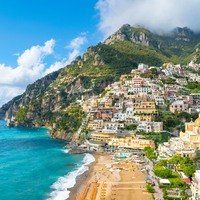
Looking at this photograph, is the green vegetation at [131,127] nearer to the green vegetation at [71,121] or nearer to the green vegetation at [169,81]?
the green vegetation at [71,121]

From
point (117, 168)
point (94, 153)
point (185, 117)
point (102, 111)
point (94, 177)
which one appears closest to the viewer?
point (94, 177)

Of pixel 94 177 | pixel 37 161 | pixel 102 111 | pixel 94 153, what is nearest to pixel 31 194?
pixel 94 177

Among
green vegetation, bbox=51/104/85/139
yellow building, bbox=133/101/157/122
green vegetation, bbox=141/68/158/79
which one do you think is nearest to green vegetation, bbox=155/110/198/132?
yellow building, bbox=133/101/157/122

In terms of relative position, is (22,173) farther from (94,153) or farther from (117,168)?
(94,153)

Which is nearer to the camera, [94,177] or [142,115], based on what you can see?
[94,177]

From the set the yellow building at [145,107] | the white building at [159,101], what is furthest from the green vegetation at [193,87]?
the yellow building at [145,107]

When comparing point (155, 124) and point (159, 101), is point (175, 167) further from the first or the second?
point (159, 101)

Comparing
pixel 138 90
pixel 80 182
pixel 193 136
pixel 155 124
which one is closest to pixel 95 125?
pixel 155 124
